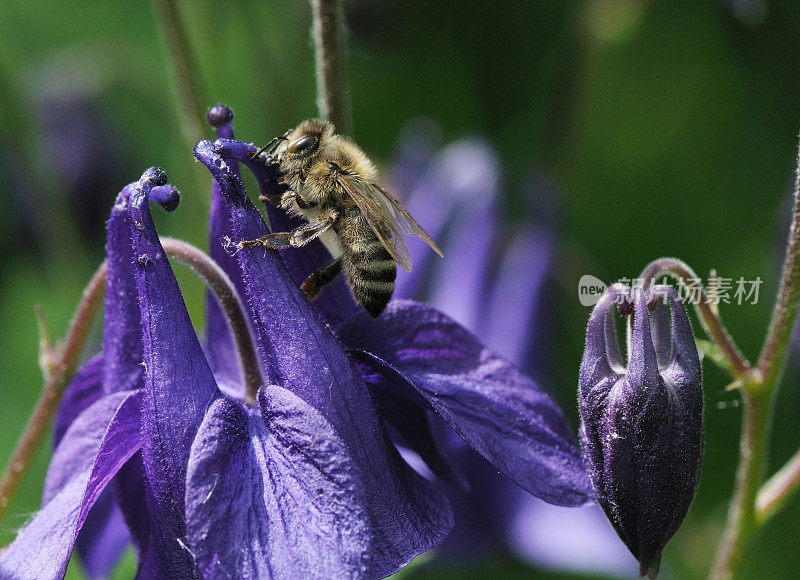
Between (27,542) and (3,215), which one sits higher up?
(3,215)

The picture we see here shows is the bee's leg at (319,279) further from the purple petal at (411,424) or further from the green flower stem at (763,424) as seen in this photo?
the green flower stem at (763,424)

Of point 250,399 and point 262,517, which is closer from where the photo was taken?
point 262,517

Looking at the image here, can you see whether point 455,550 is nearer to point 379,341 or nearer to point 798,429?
point 379,341

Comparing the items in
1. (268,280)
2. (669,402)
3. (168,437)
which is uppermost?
(268,280)

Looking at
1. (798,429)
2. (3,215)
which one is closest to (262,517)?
(798,429)

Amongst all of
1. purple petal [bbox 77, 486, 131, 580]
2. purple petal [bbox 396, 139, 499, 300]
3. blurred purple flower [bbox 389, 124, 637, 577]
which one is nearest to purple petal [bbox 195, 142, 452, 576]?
purple petal [bbox 77, 486, 131, 580]

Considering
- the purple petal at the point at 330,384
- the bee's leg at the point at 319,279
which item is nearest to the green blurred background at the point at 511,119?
the bee's leg at the point at 319,279
